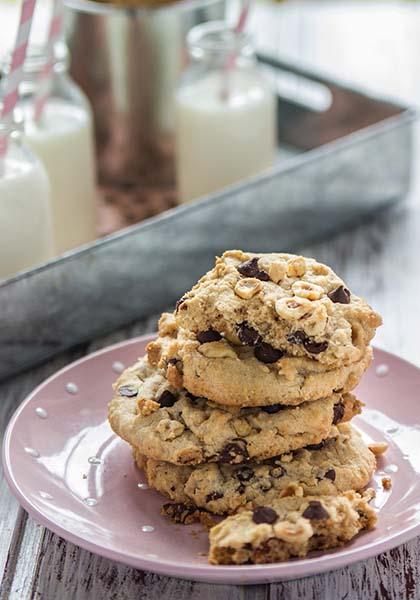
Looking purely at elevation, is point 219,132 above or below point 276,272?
below

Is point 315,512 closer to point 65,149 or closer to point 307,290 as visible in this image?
point 307,290

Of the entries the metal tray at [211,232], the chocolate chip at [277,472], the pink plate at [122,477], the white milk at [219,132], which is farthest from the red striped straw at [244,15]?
the chocolate chip at [277,472]

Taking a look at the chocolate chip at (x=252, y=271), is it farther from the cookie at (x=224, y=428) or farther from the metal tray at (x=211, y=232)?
the metal tray at (x=211, y=232)

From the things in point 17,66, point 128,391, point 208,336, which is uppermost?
point 17,66

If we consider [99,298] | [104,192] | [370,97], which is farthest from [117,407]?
[370,97]

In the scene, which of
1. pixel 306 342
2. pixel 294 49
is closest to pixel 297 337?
pixel 306 342
